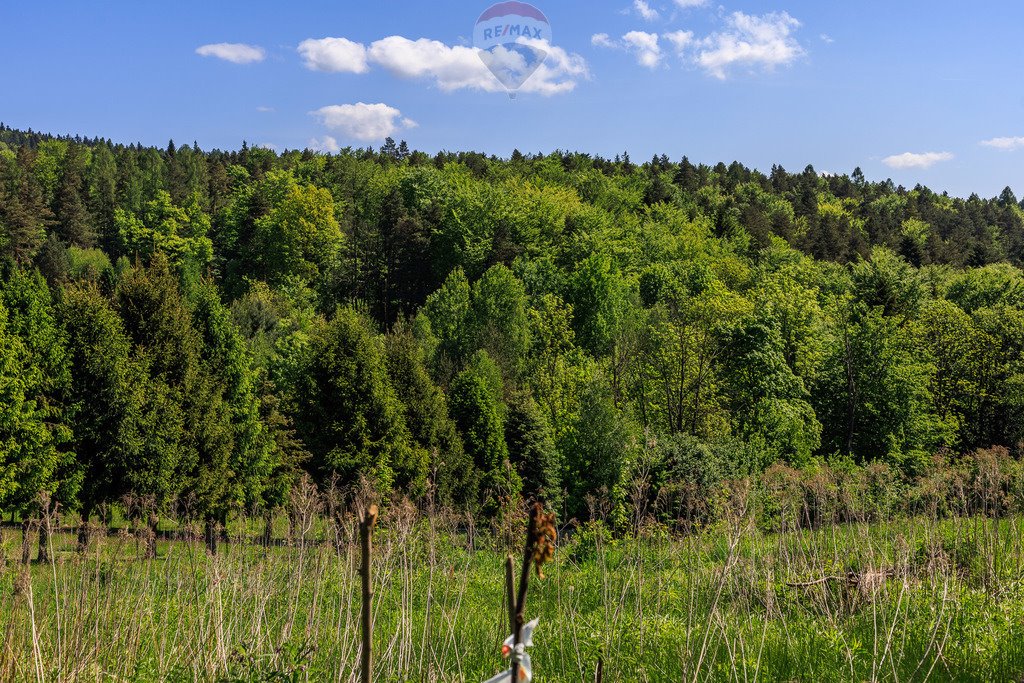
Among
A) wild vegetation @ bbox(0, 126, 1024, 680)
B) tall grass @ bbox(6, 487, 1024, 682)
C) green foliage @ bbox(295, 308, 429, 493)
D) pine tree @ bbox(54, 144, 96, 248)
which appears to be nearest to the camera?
tall grass @ bbox(6, 487, 1024, 682)

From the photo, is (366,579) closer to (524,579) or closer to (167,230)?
(524,579)

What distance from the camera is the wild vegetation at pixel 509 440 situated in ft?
23.5

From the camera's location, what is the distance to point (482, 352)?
34156 millimetres

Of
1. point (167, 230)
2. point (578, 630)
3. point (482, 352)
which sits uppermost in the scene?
point (167, 230)

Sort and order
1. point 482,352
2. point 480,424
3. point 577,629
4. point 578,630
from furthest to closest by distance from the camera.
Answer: point 482,352 < point 480,424 < point 578,630 < point 577,629

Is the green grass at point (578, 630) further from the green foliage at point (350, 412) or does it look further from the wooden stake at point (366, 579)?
the green foliage at point (350, 412)

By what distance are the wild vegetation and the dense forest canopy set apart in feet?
0.46

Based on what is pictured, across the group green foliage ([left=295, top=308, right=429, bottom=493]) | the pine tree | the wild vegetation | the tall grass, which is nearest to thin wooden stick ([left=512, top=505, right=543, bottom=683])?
the tall grass

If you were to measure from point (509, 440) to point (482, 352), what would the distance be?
9.70 m

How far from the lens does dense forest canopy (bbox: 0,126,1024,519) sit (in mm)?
19500

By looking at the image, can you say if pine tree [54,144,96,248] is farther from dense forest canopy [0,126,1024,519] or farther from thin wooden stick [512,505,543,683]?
thin wooden stick [512,505,543,683]

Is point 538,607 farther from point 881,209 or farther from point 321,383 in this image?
point 881,209

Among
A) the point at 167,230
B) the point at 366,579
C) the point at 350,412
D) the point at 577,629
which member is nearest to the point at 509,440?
the point at 350,412

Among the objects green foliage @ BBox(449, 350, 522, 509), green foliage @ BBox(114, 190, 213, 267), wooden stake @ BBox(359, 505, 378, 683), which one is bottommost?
green foliage @ BBox(449, 350, 522, 509)
